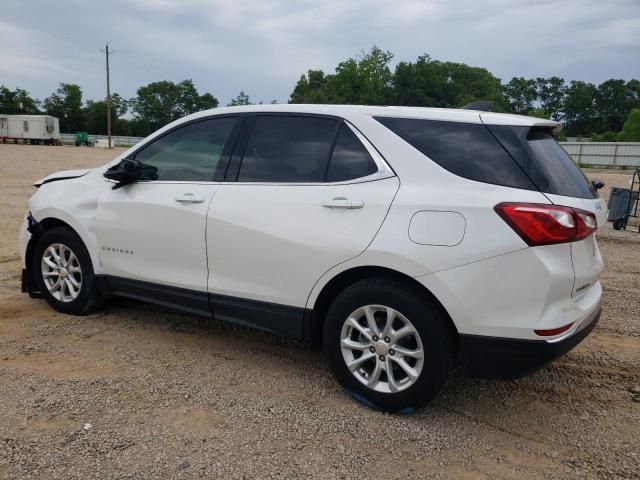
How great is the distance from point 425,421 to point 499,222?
4.07 feet

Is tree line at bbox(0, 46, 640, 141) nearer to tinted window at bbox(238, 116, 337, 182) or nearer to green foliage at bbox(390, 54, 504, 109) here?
green foliage at bbox(390, 54, 504, 109)

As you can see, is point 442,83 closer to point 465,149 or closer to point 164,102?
point 164,102

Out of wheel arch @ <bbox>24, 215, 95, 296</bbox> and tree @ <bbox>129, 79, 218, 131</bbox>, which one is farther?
tree @ <bbox>129, 79, 218, 131</bbox>

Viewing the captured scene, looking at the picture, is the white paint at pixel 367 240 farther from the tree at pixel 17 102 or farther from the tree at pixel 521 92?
the tree at pixel 521 92

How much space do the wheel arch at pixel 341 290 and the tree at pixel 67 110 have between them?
87680mm

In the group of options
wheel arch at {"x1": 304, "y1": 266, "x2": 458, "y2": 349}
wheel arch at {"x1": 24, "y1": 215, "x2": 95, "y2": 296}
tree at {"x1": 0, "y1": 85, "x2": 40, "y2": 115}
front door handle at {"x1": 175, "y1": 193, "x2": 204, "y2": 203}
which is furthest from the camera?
tree at {"x1": 0, "y1": 85, "x2": 40, "y2": 115}

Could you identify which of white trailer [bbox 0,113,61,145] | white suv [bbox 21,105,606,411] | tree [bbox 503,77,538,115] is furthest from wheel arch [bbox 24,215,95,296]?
tree [bbox 503,77,538,115]

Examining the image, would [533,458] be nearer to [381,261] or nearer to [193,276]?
[381,261]

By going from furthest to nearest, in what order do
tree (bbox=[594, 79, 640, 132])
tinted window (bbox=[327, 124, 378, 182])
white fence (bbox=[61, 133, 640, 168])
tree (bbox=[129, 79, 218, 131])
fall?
tree (bbox=[594, 79, 640, 132]) → tree (bbox=[129, 79, 218, 131]) → white fence (bbox=[61, 133, 640, 168]) → tinted window (bbox=[327, 124, 378, 182])

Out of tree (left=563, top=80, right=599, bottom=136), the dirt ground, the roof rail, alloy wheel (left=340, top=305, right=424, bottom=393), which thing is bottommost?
the dirt ground

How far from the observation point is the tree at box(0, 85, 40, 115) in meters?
74.2

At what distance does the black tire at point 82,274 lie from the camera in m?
4.29

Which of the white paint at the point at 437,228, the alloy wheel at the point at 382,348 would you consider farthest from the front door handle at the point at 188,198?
the white paint at the point at 437,228

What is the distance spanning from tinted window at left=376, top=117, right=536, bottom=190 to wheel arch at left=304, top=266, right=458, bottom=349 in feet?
2.16
